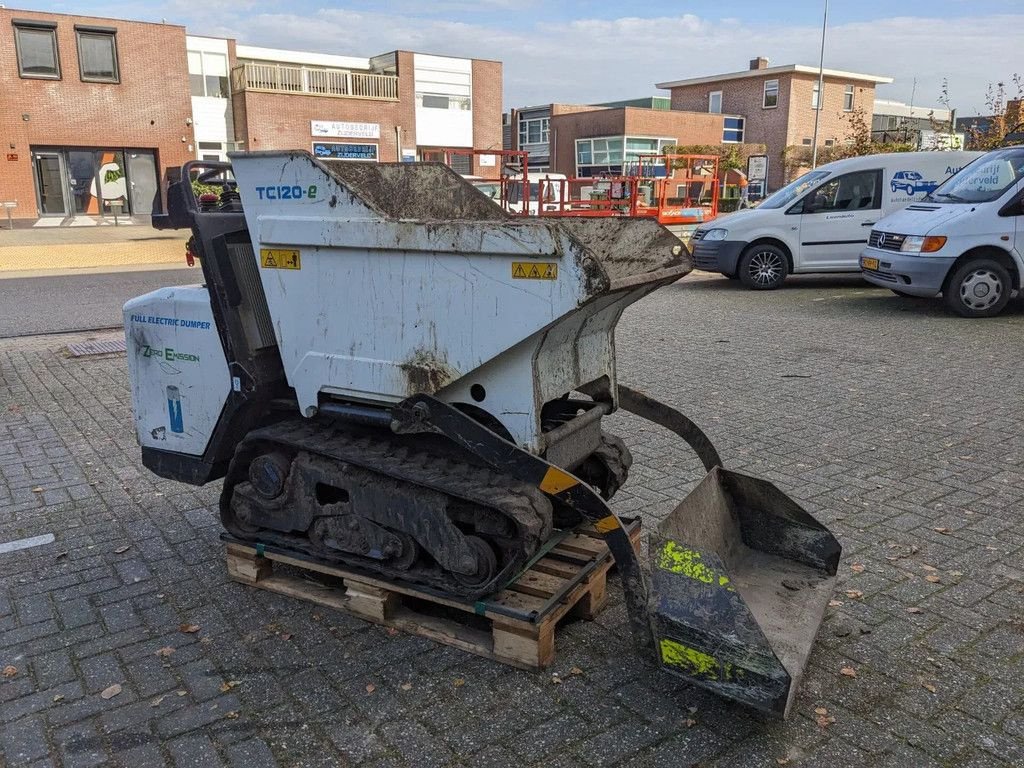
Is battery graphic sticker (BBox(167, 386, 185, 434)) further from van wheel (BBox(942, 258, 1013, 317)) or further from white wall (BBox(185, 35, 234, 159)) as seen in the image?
white wall (BBox(185, 35, 234, 159))

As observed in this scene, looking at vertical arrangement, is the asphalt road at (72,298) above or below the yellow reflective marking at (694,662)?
below

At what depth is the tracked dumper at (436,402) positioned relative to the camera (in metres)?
3.17

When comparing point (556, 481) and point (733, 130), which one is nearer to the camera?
point (556, 481)

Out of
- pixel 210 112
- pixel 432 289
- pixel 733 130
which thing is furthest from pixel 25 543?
pixel 733 130

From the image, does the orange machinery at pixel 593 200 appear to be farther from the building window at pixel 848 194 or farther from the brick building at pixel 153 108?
the building window at pixel 848 194

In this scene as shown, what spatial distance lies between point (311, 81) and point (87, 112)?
406 inches

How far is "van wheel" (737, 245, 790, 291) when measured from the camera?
46.5ft

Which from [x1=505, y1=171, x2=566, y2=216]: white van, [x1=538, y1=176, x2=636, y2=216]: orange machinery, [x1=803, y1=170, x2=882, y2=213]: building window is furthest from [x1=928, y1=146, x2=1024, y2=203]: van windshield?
[x1=505, y1=171, x2=566, y2=216]: white van

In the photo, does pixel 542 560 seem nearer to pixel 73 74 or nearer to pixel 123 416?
pixel 123 416

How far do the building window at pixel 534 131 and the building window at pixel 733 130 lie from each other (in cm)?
1129

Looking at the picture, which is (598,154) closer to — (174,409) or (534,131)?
(534,131)

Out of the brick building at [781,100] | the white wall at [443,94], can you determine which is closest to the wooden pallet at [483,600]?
the white wall at [443,94]

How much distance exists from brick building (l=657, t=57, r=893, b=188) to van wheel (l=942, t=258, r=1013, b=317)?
142 feet

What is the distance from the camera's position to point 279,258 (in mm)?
3697
